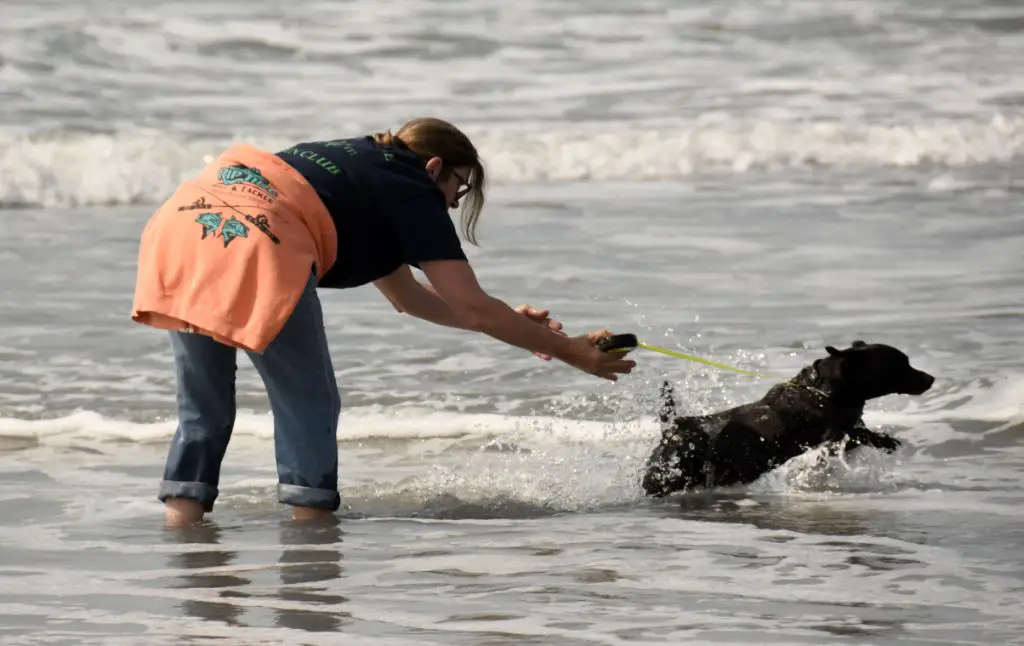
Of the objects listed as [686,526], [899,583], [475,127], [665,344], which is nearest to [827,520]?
[686,526]

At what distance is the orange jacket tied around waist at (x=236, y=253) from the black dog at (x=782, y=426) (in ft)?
5.88

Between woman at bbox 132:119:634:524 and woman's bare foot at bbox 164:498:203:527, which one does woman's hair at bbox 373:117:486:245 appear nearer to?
woman at bbox 132:119:634:524

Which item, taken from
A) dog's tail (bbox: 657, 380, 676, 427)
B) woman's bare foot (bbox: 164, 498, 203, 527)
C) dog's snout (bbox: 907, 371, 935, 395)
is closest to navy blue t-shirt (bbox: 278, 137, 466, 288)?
woman's bare foot (bbox: 164, 498, 203, 527)

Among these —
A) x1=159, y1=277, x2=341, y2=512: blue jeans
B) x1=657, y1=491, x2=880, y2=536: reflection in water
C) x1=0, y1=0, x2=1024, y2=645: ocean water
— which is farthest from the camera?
x1=657, y1=491, x2=880, y2=536: reflection in water

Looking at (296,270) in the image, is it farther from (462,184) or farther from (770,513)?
(770,513)

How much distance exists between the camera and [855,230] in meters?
11.5

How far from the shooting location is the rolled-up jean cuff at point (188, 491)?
5.02 metres

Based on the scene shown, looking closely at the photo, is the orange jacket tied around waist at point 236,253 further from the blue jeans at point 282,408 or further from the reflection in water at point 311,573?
the reflection in water at point 311,573

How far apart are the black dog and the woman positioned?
3.42 feet

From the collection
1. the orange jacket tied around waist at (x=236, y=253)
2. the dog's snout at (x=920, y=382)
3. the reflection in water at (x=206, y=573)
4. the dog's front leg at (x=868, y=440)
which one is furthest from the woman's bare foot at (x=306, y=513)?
the dog's snout at (x=920, y=382)

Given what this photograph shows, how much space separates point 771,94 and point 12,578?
1480cm

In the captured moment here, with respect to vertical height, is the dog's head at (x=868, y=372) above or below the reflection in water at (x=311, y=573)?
above

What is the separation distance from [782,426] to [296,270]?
228 centimetres

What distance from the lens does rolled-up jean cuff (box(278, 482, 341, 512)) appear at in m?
4.96
